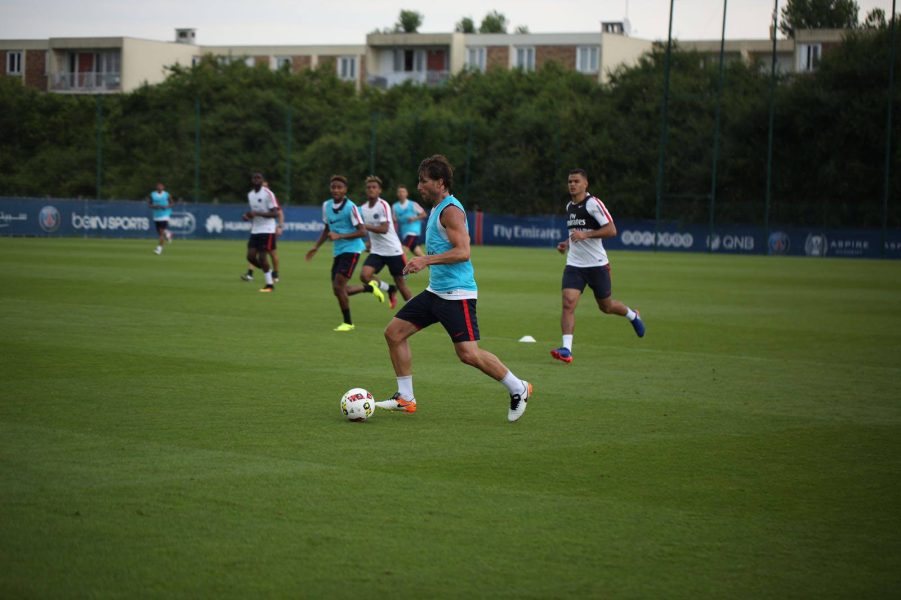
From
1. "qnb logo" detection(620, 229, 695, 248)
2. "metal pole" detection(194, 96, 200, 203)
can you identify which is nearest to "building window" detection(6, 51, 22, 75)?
"metal pole" detection(194, 96, 200, 203)

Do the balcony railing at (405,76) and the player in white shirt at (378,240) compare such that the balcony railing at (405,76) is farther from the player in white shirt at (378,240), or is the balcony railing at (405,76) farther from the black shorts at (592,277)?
the black shorts at (592,277)

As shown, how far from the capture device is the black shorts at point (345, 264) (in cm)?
1805

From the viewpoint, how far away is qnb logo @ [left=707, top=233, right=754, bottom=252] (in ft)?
171

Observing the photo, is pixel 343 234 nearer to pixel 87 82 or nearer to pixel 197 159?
pixel 197 159

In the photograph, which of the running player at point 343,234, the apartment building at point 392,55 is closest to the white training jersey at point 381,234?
the running player at point 343,234

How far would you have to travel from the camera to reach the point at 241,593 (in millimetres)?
5289

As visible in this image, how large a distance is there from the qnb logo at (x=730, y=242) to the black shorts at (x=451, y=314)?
4388 centimetres

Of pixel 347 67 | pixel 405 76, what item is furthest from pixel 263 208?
pixel 347 67

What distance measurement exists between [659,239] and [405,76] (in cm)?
4929

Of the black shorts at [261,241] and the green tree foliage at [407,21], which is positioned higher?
the green tree foliage at [407,21]

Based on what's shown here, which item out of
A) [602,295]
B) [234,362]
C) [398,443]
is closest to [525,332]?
[602,295]

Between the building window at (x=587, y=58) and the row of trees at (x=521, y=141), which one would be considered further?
the building window at (x=587, y=58)

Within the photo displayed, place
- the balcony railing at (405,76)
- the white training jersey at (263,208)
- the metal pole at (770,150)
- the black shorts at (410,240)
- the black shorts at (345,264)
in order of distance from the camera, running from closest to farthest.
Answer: the black shorts at (345,264) < the white training jersey at (263,208) < the black shorts at (410,240) < the metal pole at (770,150) < the balcony railing at (405,76)

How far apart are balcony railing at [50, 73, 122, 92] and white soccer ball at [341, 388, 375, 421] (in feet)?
289
